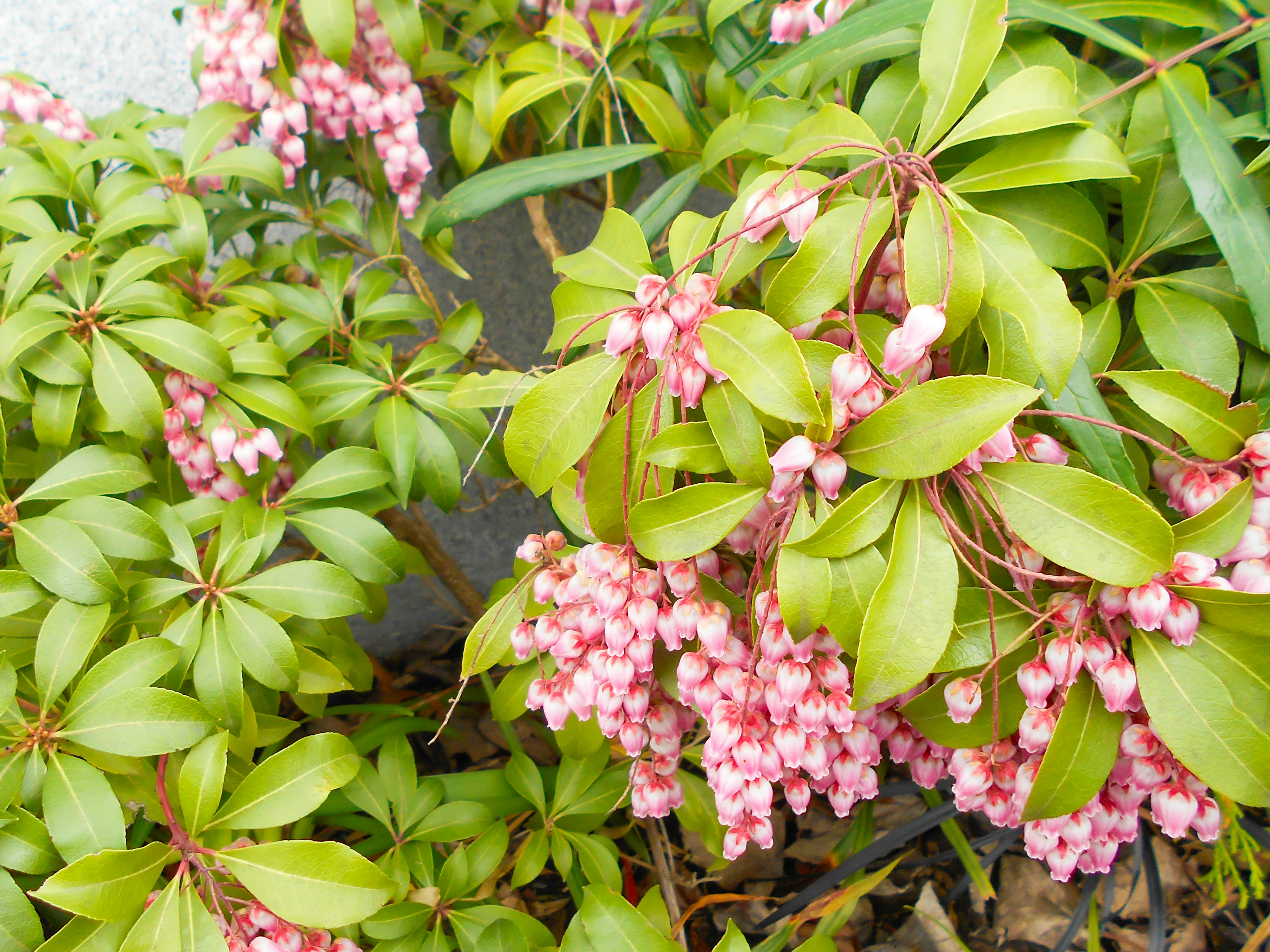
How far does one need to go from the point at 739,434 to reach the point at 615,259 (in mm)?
284

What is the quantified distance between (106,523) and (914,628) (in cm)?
85

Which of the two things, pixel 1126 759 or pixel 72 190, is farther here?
pixel 72 190

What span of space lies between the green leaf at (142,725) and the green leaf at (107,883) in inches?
3.7

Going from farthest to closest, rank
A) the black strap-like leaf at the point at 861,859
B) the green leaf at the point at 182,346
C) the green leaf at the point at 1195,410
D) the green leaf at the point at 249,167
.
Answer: the black strap-like leaf at the point at 861,859
the green leaf at the point at 249,167
the green leaf at the point at 182,346
the green leaf at the point at 1195,410

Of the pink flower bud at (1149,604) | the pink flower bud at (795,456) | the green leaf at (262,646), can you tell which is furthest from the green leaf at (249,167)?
the pink flower bud at (1149,604)

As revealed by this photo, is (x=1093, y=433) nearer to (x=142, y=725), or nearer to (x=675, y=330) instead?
(x=675, y=330)

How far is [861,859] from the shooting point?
47.1 inches

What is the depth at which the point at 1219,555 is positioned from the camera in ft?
1.84

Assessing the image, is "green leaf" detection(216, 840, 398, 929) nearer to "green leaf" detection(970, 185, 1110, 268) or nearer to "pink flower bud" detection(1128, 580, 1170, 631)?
"pink flower bud" detection(1128, 580, 1170, 631)

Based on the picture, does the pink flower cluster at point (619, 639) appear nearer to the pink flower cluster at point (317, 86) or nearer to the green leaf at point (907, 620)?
the green leaf at point (907, 620)

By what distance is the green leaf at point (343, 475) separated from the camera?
973 millimetres

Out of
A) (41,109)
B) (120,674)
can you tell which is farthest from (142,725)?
(41,109)

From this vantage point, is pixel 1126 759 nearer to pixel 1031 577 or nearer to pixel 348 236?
pixel 1031 577

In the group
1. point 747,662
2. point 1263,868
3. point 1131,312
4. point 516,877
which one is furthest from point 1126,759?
point 1263,868
